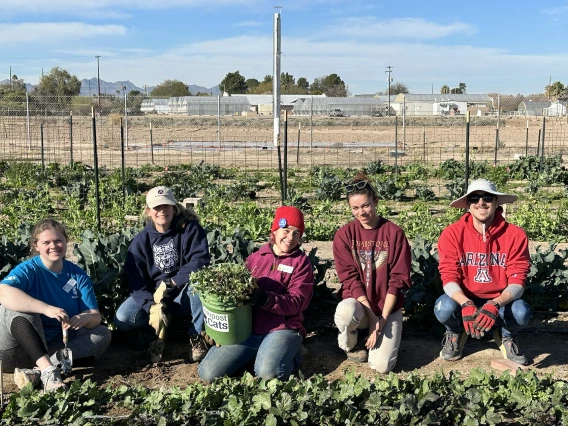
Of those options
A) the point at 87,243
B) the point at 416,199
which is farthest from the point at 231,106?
the point at 87,243

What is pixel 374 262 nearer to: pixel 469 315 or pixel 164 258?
pixel 469 315

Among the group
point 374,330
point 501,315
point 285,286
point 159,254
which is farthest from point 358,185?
point 159,254

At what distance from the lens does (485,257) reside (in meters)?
4.75

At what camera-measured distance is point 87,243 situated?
5.37m

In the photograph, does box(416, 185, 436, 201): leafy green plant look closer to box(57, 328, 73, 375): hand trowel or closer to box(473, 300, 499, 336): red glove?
box(473, 300, 499, 336): red glove

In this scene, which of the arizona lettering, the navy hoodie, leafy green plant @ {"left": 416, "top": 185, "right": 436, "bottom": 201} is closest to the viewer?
the arizona lettering

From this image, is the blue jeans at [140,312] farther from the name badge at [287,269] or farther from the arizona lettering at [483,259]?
the arizona lettering at [483,259]

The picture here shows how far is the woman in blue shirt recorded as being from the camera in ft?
13.9

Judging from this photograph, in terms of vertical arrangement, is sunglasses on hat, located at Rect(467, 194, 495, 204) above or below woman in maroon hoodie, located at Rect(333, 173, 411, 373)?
above

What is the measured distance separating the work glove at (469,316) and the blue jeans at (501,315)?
13 cm

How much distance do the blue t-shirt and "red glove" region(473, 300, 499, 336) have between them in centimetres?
246

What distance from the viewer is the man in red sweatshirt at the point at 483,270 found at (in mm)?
4641

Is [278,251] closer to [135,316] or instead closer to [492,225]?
[135,316]

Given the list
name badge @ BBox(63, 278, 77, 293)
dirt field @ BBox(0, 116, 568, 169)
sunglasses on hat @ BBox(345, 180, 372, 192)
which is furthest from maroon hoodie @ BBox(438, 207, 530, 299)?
dirt field @ BBox(0, 116, 568, 169)
